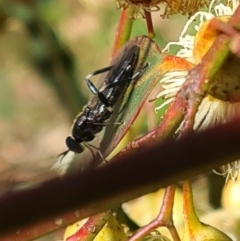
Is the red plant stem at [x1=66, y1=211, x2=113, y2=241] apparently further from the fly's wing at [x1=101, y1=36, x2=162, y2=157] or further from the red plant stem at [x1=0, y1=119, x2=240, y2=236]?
the red plant stem at [x1=0, y1=119, x2=240, y2=236]

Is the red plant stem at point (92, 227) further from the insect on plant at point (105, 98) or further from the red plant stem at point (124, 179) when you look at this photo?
the red plant stem at point (124, 179)

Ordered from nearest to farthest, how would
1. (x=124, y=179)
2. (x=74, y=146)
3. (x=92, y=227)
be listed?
(x=124, y=179) < (x=92, y=227) < (x=74, y=146)

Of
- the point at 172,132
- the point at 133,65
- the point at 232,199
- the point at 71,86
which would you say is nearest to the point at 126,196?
the point at 172,132

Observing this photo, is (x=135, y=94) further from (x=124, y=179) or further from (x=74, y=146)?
(x=124, y=179)

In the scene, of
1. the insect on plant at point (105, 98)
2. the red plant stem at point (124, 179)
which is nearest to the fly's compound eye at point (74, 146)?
the insect on plant at point (105, 98)

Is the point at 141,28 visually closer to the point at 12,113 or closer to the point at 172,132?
the point at 172,132

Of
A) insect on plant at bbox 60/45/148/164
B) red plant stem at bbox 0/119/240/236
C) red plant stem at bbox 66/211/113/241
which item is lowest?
red plant stem at bbox 66/211/113/241

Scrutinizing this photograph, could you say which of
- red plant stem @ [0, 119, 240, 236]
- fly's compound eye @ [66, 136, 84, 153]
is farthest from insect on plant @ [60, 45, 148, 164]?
red plant stem @ [0, 119, 240, 236]

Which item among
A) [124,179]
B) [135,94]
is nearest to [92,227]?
[135,94]

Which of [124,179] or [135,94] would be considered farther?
[135,94]
